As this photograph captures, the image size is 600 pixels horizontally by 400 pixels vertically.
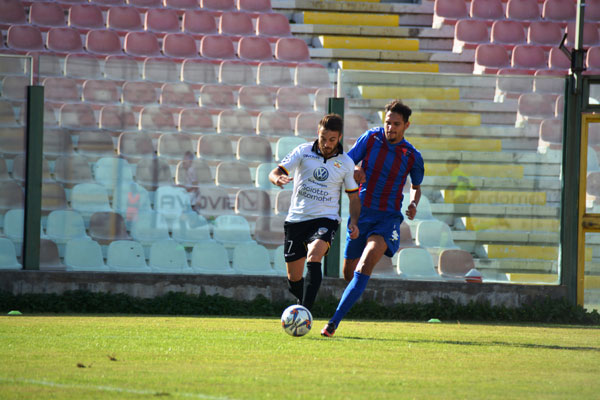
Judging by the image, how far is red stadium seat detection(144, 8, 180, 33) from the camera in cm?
1697

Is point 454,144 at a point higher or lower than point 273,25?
lower

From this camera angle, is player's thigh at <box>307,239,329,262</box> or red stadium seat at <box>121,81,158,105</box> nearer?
player's thigh at <box>307,239,329,262</box>

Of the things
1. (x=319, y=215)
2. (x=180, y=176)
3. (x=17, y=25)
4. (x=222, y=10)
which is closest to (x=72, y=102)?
(x=180, y=176)

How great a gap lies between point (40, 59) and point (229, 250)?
3.19 meters

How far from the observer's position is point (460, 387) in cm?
518

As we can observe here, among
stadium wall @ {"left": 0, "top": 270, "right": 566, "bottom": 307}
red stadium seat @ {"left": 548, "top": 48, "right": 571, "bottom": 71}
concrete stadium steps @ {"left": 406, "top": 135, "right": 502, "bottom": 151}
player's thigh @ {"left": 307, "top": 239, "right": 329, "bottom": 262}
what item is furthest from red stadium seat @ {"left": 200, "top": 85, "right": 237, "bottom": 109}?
red stadium seat @ {"left": 548, "top": 48, "right": 571, "bottom": 71}

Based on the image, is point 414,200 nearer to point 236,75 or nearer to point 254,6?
point 236,75

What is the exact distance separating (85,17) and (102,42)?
1.08 m

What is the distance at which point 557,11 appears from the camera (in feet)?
59.3

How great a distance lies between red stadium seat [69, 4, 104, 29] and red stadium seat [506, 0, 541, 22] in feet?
26.6

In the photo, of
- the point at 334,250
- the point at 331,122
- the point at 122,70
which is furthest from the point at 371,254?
the point at 122,70

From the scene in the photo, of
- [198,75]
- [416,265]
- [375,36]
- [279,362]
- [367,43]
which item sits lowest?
[279,362]

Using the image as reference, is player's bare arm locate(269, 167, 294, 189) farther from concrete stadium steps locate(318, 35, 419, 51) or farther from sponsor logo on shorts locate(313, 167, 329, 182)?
concrete stadium steps locate(318, 35, 419, 51)

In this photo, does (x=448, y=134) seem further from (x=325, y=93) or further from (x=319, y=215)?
(x=319, y=215)
